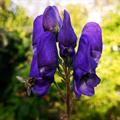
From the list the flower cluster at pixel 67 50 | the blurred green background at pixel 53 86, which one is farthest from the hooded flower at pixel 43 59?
the blurred green background at pixel 53 86

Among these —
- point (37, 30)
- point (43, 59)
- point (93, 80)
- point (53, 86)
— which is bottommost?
point (53, 86)

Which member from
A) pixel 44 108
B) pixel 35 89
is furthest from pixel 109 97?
pixel 35 89

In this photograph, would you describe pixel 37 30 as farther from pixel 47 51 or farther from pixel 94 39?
pixel 94 39

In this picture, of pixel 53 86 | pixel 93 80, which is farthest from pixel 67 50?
pixel 53 86

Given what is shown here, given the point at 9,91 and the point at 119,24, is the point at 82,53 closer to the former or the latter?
the point at 119,24

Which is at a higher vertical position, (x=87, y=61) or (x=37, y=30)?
(x=37, y=30)

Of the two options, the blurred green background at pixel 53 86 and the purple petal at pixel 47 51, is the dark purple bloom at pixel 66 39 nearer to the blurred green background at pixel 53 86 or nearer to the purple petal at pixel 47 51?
the purple petal at pixel 47 51
